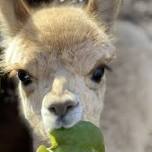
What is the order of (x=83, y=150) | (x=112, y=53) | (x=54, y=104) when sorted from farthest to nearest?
1. (x=112, y=53)
2. (x=54, y=104)
3. (x=83, y=150)

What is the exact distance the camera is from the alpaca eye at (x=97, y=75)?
3.06 m

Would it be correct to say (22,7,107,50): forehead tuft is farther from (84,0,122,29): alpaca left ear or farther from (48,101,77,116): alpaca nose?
(48,101,77,116): alpaca nose

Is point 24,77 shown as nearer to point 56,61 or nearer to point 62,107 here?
point 56,61

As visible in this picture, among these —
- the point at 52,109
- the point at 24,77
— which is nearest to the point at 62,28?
the point at 24,77

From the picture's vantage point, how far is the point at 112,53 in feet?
10.5

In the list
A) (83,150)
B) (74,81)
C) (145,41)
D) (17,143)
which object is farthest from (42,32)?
(145,41)

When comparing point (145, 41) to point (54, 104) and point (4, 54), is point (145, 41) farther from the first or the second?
point (54, 104)

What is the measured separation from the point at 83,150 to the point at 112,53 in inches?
33.3

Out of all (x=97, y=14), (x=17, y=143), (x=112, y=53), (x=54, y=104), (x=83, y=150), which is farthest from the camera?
(x=17, y=143)

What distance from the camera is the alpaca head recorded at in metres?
2.87

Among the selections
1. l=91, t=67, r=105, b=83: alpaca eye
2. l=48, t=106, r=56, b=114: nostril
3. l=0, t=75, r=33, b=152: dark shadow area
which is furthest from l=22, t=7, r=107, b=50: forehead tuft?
l=0, t=75, r=33, b=152: dark shadow area

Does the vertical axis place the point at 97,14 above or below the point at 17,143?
above

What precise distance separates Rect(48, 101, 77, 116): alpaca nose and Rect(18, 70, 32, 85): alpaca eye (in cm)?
30

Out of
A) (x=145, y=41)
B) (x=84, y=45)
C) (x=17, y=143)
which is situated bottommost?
(x=17, y=143)
